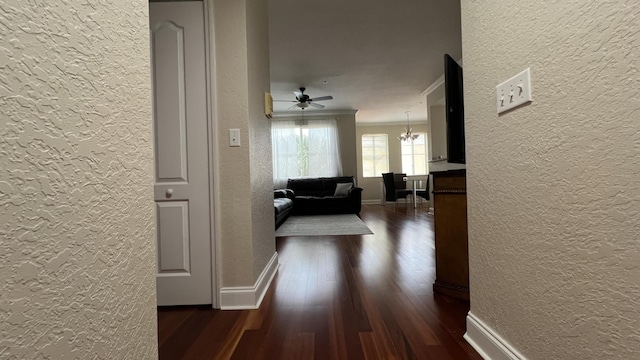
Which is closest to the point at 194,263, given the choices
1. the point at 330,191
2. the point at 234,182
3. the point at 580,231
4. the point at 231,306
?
the point at 231,306

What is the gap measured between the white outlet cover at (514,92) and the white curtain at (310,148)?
7104 mm

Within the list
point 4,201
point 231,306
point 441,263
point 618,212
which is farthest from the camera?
point 441,263

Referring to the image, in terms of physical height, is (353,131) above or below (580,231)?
above

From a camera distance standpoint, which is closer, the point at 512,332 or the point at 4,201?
the point at 4,201

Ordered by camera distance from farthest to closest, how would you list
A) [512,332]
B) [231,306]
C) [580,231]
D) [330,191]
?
[330,191] < [231,306] < [512,332] < [580,231]

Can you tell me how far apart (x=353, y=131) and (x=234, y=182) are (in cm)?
671

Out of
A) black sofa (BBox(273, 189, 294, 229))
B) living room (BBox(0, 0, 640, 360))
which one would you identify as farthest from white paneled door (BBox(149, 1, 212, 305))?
black sofa (BBox(273, 189, 294, 229))

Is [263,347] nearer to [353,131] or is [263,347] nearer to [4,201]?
[4,201]

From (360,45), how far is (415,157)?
6.41 metres

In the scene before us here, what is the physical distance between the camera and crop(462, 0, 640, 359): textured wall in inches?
27.1

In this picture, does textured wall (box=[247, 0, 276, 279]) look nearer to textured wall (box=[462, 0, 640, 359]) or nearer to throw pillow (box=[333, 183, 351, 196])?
textured wall (box=[462, 0, 640, 359])

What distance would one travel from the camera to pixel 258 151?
2.18 metres

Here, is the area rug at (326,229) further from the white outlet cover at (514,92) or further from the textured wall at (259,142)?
the white outlet cover at (514,92)

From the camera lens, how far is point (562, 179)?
0.86 m
